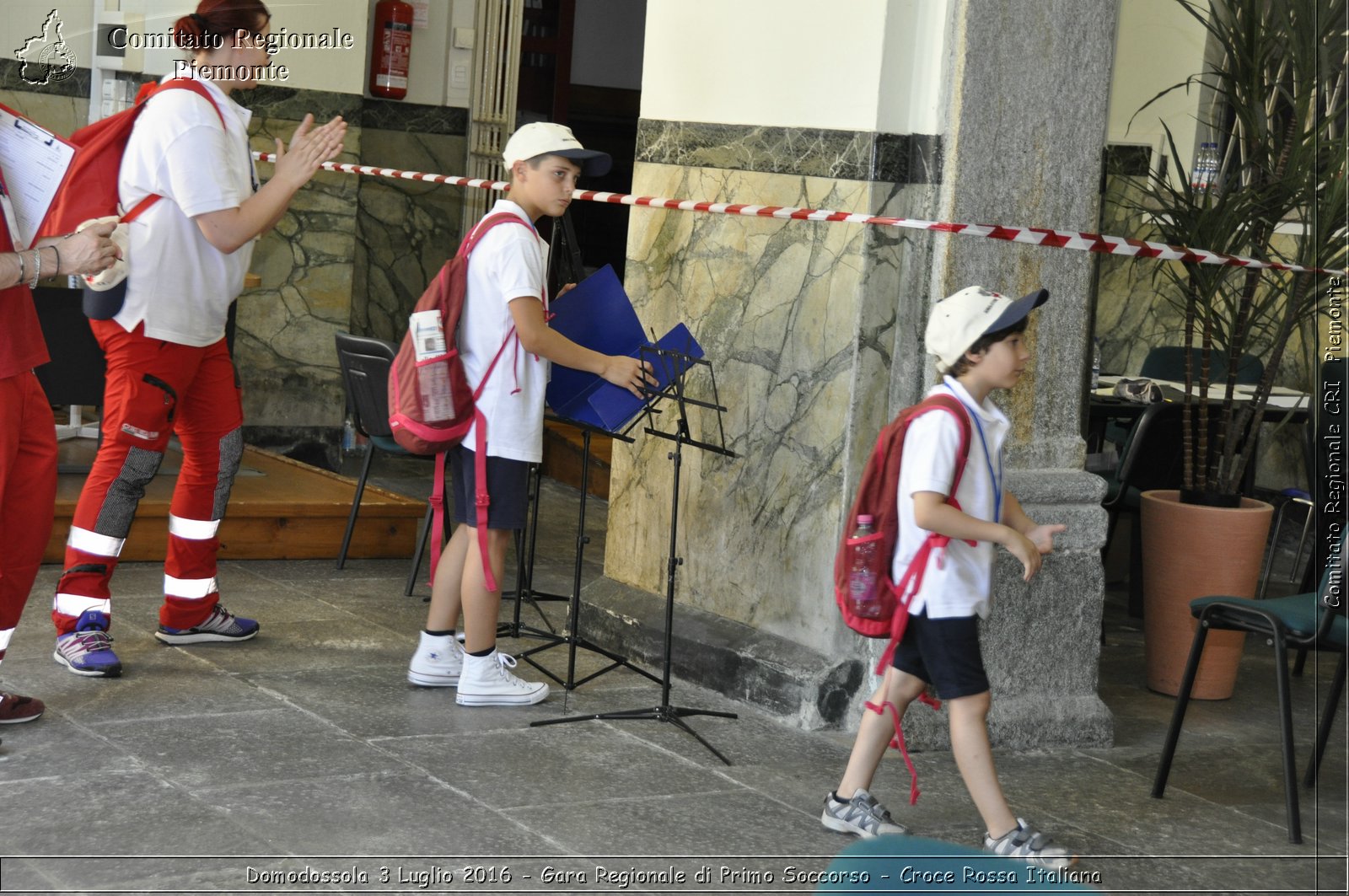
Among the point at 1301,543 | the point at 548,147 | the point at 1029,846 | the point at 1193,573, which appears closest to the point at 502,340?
the point at 548,147

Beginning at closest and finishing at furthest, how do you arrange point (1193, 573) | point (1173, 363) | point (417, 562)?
point (1193, 573)
point (417, 562)
point (1173, 363)

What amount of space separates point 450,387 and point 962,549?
1.46 meters

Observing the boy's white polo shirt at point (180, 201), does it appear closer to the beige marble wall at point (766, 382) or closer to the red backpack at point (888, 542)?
the beige marble wall at point (766, 382)

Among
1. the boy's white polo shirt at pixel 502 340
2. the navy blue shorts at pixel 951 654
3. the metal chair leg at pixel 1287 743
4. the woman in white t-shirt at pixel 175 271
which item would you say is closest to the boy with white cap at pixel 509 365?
the boy's white polo shirt at pixel 502 340

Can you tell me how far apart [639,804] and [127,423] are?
1.84 metres

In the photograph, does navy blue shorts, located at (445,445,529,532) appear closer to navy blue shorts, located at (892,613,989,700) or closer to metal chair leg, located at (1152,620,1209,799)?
navy blue shorts, located at (892,613,989,700)

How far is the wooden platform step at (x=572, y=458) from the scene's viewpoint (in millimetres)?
8039

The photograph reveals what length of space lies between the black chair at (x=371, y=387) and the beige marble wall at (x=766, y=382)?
2.97ft

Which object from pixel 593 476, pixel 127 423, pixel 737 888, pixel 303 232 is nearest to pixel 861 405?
pixel 737 888

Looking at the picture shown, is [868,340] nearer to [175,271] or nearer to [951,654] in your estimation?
[951,654]

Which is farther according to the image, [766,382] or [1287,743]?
[766,382]

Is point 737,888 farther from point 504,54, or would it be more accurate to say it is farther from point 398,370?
point 504,54

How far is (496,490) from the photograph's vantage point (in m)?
4.23

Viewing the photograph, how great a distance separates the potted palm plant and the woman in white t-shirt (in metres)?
2.77
